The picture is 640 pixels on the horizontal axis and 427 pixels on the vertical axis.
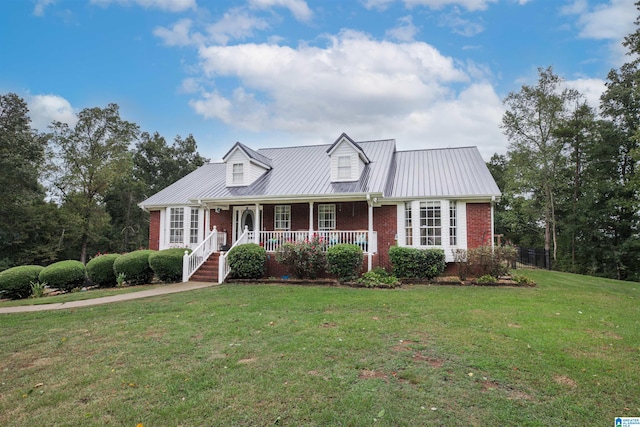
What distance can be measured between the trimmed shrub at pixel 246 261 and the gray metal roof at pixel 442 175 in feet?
20.3

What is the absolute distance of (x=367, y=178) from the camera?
1597 cm

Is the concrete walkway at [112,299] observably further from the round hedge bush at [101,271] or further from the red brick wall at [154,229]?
the red brick wall at [154,229]

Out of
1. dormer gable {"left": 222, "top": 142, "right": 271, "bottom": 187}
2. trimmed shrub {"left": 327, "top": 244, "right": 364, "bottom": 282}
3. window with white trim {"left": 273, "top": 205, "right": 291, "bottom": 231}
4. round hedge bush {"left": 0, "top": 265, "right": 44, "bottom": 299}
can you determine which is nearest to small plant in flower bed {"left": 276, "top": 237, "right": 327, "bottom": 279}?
trimmed shrub {"left": 327, "top": 244, "right": 364, "bottom": 282}

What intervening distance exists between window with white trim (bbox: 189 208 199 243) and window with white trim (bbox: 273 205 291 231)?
4.62 m

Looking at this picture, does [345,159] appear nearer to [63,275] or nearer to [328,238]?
[328,238]

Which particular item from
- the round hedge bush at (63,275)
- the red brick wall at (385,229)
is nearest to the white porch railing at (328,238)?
the red brick wall at (385,229)

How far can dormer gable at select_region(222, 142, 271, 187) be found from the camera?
17.2 meters

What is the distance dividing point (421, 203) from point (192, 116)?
14504 mm

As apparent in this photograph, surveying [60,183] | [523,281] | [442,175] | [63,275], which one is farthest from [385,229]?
[60,183]

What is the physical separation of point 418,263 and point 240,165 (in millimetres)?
10204

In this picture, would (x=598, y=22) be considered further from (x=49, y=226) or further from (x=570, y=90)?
(x=49, y=226)

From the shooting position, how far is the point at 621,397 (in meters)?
3.76

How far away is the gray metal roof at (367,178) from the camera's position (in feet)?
48.2

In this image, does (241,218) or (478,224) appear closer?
(478,224)
